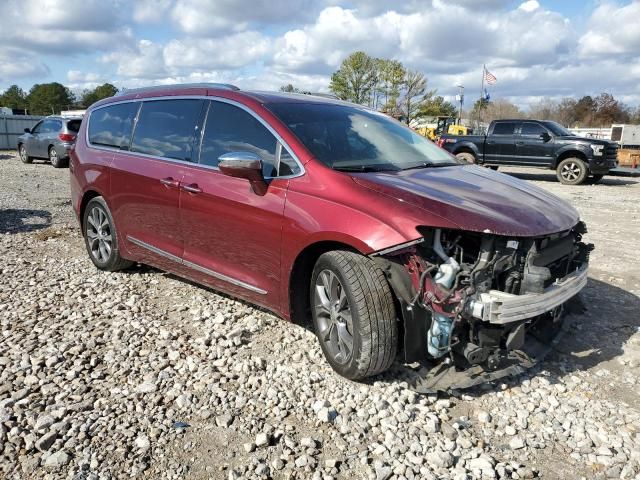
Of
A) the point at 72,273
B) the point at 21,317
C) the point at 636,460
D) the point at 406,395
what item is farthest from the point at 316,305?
the point at 72,273

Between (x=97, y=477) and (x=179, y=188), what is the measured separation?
233 centimetres

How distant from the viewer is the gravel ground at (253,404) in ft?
8.77

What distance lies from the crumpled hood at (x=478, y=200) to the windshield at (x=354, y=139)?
21cm

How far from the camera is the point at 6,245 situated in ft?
21.8

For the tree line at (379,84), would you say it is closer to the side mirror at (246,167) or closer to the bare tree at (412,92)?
the bare tree at (412,92)

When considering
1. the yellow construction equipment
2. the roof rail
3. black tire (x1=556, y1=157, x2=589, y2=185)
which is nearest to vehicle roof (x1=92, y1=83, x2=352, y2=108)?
the roof rail

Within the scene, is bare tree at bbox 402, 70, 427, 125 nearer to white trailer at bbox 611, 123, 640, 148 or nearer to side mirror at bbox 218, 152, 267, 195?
white trailer at bbox 611, 123, 640, 148

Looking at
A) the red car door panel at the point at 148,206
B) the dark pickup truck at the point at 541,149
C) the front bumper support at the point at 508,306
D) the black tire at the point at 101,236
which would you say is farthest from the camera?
the dark pickup truck at the point at 541,149

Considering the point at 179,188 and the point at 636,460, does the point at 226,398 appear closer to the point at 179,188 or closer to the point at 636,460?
the point at 179,188

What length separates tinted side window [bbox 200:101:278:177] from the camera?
3.81 meters

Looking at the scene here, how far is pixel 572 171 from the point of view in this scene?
52.3 ft

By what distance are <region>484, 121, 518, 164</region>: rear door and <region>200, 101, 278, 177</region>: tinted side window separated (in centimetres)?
1469

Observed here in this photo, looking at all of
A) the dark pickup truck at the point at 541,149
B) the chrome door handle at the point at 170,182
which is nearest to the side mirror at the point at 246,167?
the chrome door handle at the point at 170,182

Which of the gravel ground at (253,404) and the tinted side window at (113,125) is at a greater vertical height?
the tinted side window at (113,125)
